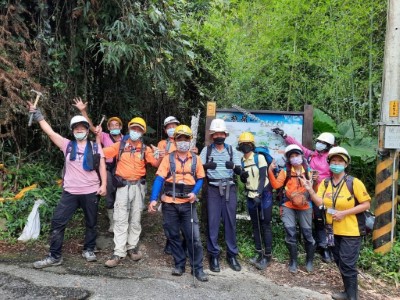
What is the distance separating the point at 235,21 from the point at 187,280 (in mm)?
5312

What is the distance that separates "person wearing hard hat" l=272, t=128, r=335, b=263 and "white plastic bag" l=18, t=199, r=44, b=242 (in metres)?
4.00

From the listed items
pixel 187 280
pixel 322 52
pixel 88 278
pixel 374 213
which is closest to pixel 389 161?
pixel 374 213

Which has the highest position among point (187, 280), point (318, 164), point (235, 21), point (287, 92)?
point (235, 21)

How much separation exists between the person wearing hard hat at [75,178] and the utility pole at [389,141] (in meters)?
4.42

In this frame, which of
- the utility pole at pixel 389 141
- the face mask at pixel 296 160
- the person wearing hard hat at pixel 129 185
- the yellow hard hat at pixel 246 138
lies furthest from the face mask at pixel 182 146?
the utility pole at pixel 389 141

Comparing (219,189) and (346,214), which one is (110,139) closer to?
(219,189)

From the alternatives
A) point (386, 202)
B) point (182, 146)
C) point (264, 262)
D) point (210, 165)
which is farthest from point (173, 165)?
point (386, 202)

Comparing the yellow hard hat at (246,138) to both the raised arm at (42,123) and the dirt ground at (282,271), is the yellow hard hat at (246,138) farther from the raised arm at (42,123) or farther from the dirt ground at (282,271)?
the raised arm at (42,123)

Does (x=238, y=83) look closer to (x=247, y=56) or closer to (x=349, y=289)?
(x=247, y=56)

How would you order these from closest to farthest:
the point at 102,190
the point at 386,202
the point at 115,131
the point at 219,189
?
the point at 102,190, the point at 219,189, the point at 115,131, the point at 386,202

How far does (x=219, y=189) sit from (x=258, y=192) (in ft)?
1.97

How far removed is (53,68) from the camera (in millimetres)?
6426

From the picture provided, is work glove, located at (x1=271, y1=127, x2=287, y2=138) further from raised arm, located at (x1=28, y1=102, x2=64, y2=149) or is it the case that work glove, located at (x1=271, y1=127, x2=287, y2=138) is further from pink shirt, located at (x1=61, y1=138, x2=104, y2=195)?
raised arm, located at (x1=28, y1=102, x2=64, y2=149)

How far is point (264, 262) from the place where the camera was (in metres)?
5.44
